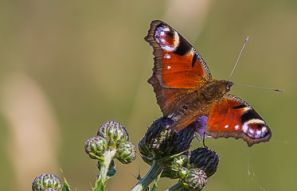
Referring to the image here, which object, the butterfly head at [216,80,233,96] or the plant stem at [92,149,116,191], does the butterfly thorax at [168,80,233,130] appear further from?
the plant stem at [92,149,116,191]

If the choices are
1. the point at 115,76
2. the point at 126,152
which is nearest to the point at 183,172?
the point at 126,152

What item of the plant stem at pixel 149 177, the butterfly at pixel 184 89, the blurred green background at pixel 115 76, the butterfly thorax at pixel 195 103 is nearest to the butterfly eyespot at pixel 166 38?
the butterfly at pixel 184 89

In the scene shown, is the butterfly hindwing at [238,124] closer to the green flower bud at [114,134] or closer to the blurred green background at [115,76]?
the green flower bud at [114,134]

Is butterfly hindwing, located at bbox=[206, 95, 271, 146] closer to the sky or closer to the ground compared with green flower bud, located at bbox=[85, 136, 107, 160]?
closer to the sky

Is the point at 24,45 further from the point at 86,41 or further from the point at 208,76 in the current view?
the point at 208,76

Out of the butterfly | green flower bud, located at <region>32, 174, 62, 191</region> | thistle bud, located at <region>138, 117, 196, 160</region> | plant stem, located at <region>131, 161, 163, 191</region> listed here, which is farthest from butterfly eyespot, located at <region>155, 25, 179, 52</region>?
green flower bud, located at <region>32, 174, 62, 191</region>

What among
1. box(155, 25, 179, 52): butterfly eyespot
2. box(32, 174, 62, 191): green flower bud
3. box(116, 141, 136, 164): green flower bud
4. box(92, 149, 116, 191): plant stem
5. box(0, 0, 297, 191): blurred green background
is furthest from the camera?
box(0, 0, 297, 191): blurred green background
